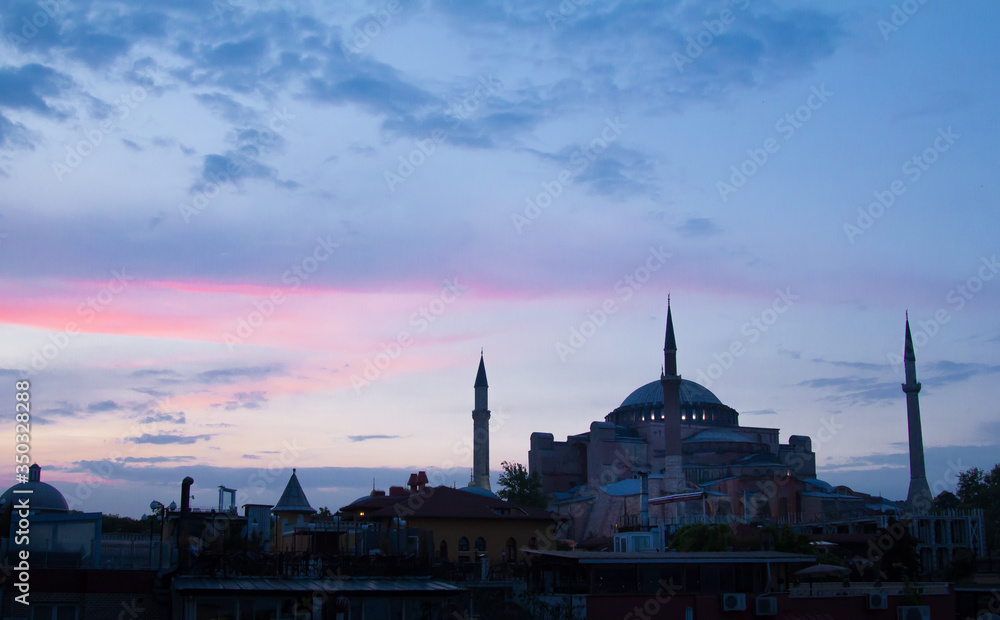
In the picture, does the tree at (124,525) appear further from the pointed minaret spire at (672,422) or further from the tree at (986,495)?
the tree at (986,495)

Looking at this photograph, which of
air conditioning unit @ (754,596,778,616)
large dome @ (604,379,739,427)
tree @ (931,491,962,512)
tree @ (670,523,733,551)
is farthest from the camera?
large dome @ (604,379,739,427)

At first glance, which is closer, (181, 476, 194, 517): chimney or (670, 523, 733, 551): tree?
(181, 476, 194, 517): chimney

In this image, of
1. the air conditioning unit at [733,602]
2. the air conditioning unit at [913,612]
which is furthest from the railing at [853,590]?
the air conditioning unit at [733,602]

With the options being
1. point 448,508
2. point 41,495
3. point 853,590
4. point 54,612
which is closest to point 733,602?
point 853,590

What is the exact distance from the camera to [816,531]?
59562mm

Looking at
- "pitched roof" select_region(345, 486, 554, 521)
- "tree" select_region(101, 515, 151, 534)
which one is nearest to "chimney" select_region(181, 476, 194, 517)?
"pitched roof" select_region(345, 486, 554, 521)

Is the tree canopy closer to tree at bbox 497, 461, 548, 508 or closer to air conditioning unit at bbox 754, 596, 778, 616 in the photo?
tree at bbox 497, 461, 548, 508

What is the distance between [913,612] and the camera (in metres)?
27.1

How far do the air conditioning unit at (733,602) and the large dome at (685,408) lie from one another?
58739 mm

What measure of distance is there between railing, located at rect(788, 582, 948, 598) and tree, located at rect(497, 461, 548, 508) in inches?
1397

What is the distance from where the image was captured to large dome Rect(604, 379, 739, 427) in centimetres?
8438

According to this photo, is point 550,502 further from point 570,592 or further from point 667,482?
point 570,592

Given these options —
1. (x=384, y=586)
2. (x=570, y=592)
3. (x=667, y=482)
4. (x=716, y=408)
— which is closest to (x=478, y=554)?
(x=570, y=592)

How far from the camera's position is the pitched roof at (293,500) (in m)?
35.8
